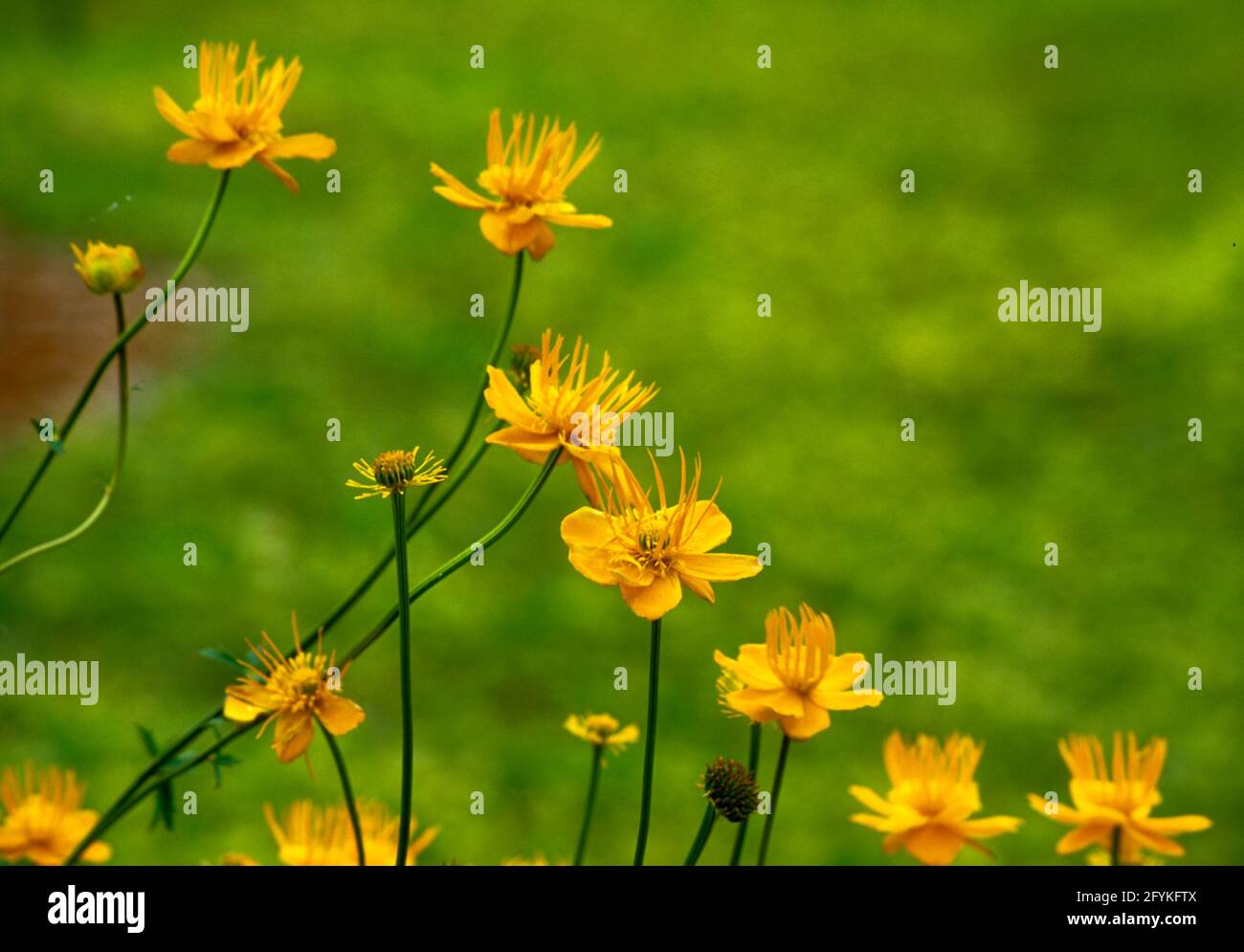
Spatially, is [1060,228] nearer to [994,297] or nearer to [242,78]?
[994,297]

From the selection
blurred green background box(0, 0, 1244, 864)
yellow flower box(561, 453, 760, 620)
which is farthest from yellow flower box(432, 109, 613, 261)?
blurred green background box(0, 0, 1244, 864)

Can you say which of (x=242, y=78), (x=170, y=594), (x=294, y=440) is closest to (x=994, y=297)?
(x=294, y=440)

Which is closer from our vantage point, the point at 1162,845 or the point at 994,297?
the point at 1162,845

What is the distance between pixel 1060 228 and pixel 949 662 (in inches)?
85.3

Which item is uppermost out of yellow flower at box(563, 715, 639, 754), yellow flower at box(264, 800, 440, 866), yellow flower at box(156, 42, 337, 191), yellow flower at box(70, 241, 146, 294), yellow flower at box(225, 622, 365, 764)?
yellow flower at box(156, 42, 337, 191)

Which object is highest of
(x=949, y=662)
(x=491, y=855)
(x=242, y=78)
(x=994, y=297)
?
(x=994, y=297)

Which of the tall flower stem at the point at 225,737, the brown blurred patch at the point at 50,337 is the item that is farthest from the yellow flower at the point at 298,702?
the brown blurred patch at the point at 50,337

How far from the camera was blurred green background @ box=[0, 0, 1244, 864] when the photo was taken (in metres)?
2.90

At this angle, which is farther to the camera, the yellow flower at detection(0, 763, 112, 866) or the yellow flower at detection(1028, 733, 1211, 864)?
the yellow flower at detection(0, 763, 112, 866)

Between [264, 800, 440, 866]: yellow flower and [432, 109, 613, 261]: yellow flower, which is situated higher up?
[432, 109, 613, 261]: yellow flower

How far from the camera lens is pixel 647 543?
76cm

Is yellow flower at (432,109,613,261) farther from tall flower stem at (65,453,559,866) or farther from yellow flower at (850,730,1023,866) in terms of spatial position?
yellow flower at (850,730,1023,866)

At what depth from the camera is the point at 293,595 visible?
10.4ft

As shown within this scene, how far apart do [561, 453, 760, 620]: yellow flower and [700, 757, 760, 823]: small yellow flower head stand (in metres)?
0.10
